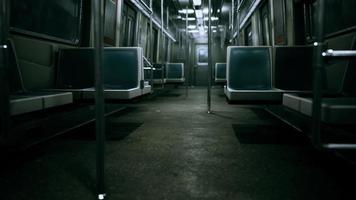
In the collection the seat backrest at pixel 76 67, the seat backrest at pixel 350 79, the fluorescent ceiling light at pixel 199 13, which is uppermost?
the fluorescent ceiling light at pixel 199 13

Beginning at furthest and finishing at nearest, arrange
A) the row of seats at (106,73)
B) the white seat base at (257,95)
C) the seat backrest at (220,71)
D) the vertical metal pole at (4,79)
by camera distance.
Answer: the seat backrest at (220,71) → the row of seats at (106,73) → the white seat base at (257,95) → the vertical metal pole at (4,79)

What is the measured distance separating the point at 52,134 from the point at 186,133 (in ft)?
3.92

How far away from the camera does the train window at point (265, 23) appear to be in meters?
6.35

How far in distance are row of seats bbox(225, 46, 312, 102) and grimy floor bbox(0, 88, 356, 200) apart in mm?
933

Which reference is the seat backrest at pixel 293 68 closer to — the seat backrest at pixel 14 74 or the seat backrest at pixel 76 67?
the seat backrest at pixel 76 67

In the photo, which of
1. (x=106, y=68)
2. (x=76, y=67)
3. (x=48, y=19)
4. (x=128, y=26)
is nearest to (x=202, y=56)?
(x=128, y=26)

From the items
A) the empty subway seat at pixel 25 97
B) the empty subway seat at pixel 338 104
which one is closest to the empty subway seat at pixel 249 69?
the empty subway seat at pixel 338 104

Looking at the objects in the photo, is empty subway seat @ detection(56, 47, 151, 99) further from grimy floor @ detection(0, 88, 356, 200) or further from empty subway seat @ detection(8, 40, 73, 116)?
grimy floor @ detection(0, 88, 356, 200)

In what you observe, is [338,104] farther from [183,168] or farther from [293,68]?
[293,68]

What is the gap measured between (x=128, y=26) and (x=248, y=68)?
4019mm

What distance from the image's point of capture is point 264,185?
1.52m

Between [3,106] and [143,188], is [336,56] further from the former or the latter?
[3,106]

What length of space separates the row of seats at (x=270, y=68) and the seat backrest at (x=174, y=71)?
6.26 m

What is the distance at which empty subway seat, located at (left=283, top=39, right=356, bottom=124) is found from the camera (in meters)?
1.57
